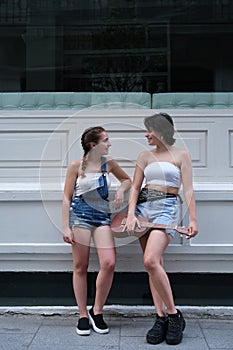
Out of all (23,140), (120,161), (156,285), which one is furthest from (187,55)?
(156,285)

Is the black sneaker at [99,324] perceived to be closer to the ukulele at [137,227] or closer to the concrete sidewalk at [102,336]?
the concrete sidewalk at [102,336]

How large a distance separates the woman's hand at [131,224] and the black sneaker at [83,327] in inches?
32.7

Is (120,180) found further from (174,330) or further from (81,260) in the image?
(174,330)

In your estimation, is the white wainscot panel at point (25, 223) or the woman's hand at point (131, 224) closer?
the woman's hand at point (131, 224)

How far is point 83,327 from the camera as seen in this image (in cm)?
382

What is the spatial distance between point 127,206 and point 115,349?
1132 millimetres

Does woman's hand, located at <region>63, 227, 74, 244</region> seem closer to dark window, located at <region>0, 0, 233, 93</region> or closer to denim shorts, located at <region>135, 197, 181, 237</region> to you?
denim shorts, located at <region>135, 197, 181, 237</region>

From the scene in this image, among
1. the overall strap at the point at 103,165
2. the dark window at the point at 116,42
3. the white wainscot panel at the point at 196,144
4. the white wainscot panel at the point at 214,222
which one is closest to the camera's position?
the overall strap at the point at 103,165

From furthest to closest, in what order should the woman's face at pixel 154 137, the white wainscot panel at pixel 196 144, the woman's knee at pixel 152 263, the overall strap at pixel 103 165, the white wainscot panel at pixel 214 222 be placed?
the white wainscot panel at pixel 196 144, the white wainscot panel at pixel 214 222, the overall strap at pixel 103 165, the woman's face at pixel 154 137, the woman's knee at pixel 152 263

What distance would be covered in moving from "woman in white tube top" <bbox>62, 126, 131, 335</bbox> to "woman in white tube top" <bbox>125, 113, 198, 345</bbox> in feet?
0.83

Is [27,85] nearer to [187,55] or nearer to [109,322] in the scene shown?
[187,55]

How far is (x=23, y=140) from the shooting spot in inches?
176

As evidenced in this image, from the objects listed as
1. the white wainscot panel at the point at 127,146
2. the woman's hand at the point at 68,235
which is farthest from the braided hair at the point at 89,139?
the white wainscot panel at the point at 127,146

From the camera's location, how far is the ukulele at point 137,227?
362 centimetres
